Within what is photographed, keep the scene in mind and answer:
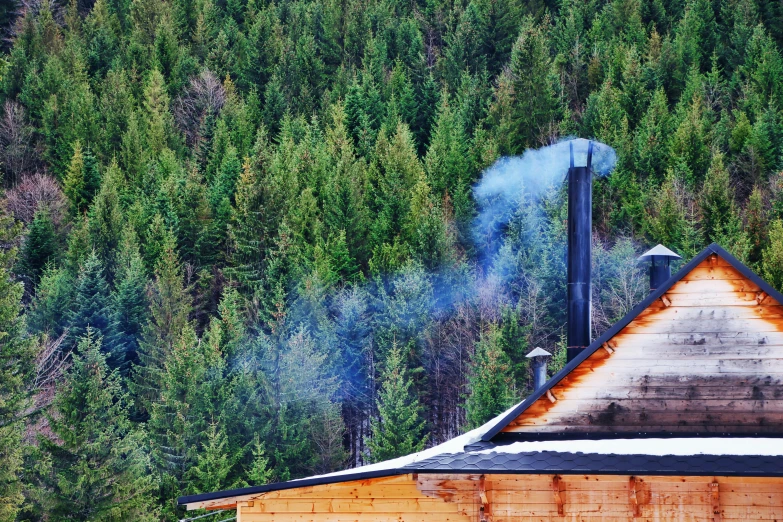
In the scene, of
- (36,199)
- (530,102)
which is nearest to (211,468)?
(36,199)

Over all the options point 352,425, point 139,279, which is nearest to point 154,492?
point 352,425

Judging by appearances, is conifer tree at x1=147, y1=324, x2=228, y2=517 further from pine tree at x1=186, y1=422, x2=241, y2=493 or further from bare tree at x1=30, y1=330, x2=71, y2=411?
bare tree at x1=30, y1=330, x2=71, y2=411

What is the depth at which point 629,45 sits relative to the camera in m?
74.6

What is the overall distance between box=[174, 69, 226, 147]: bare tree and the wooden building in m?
66.8

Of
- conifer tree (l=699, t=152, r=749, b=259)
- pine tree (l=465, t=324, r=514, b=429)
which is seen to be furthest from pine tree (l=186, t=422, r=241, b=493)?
conifer tree (l=699, t=152, r=749, b=259)

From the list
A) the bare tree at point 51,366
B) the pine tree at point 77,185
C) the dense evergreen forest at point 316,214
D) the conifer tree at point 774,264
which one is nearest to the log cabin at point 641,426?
the dense evergreen forest at point 316,214

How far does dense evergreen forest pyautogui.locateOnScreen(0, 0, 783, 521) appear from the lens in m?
35.6

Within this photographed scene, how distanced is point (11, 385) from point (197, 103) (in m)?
54.4

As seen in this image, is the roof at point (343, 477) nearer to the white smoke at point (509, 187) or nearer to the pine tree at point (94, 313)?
the pine tree at point (94, 313)

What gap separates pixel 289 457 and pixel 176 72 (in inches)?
2061

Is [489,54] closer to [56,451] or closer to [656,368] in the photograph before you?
[56,451]

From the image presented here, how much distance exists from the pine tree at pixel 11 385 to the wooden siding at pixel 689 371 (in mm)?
16793

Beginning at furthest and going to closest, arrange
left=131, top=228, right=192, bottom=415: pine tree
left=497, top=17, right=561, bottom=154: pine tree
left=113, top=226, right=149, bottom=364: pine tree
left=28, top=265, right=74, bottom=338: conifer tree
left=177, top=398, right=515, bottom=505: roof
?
left=497, top=17, right=561, bottom=154: pine tree → left=113, top=226, right=149, bottom=364: pine tree → left=28, top=265, right=74, bottom=338: conifer tree → left=131, top=228, right=192, bottom=415: pine tree → left=177, top=398, right=515, bottom=505: roof

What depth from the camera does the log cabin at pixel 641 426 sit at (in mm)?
11547
